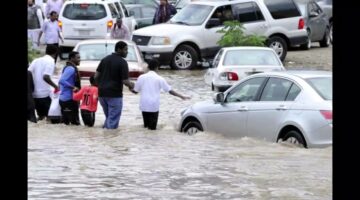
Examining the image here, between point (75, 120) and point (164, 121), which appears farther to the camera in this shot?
point (164, 121)

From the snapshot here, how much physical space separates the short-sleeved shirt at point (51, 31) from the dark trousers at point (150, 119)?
11.0 metres

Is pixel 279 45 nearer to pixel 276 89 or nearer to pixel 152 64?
pixel 152 64

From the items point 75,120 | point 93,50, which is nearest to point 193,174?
point 75,120

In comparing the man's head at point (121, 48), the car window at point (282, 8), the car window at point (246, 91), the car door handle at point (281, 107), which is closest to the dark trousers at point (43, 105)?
the man's head at point (121, 48)

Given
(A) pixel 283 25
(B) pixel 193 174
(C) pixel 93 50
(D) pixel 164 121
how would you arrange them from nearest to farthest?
(B) pixel 193 174 → (D) pixel 164 121 → (C) pixel 93 50 → (A) pixel 283 25

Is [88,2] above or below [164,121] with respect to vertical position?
above

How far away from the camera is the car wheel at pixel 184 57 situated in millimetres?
26062

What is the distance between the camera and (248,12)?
27.3 meters

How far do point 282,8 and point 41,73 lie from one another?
44.7 feet

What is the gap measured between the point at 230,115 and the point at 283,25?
1434 centimetres

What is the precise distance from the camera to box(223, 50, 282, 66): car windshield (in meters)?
20.1

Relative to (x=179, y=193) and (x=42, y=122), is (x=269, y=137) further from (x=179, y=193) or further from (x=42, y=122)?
(x=42, y=122)

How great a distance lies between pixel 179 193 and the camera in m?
9.80

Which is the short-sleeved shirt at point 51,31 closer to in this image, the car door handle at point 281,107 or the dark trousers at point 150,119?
the dark trousers at point 150,119
